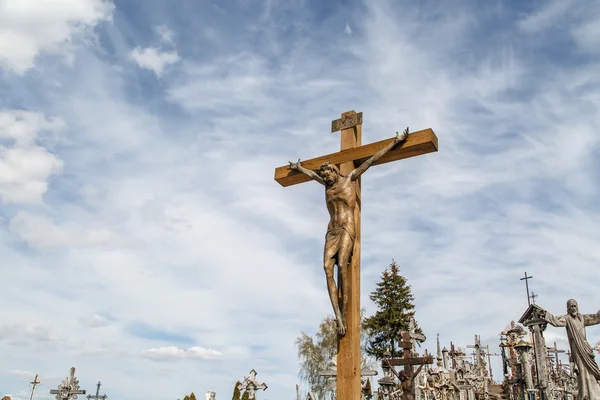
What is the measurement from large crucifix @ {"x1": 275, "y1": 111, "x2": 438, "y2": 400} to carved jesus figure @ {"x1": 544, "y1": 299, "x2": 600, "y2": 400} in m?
6.72

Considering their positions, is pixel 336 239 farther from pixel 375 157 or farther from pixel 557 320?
pixel 557 320

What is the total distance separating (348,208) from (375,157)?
2.03ft

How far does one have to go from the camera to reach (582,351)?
9156 millimetres

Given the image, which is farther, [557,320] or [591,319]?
[557,320]

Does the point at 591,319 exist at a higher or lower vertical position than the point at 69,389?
higher

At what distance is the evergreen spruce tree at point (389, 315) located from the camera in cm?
3238

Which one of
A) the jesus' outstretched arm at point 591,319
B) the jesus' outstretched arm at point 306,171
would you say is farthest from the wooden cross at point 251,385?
the jesus' outstretched arm at point 306,171

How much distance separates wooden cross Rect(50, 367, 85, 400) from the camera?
20.3 meters

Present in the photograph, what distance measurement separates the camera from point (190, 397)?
A: 914 inches

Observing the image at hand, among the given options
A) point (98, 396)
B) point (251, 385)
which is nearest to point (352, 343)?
point (251, 385)

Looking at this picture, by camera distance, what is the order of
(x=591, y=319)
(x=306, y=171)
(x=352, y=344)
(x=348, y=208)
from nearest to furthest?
(x=352, y=344), (x=348, y=208), (x=306, y=171), (x=591, y=319)

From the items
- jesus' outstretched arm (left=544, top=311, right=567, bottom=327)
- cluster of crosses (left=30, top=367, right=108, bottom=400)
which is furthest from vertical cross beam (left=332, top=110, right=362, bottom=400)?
cluster of crosses (left=30, top=367, right=108, bottom=400)

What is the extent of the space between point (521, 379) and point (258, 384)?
9.52 metres

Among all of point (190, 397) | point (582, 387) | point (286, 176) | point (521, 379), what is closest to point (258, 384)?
point (190, 397)
